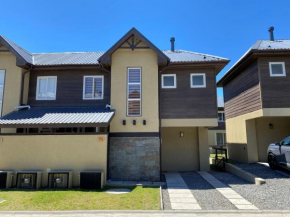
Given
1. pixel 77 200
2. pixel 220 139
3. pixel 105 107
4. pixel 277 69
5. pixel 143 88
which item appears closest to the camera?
pixel 77 200

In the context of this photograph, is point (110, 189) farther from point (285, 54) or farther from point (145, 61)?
point (285, 54)

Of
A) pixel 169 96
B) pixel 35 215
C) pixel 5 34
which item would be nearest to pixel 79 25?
Answer: pixel 5 34

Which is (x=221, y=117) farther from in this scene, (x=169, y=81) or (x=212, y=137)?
(x=169, y=81)

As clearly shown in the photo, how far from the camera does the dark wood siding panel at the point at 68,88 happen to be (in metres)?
12.7

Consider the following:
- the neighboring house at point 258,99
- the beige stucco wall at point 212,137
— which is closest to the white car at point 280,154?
the neighboring house at point 258,99

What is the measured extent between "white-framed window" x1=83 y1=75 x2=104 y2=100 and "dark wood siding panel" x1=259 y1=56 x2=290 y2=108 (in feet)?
32.8

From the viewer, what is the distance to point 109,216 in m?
5.95

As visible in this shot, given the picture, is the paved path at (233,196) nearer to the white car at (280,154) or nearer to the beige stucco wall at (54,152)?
the white car at (280,154)

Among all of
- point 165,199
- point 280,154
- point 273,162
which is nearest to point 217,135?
point 273,162

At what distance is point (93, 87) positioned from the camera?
1281 cm

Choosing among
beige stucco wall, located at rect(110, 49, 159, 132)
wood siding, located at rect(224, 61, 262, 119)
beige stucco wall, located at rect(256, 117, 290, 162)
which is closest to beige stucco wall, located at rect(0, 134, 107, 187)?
beige stucco wall, located at rect(110, 49, 159, 132)

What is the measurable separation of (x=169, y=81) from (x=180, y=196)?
23.4 ft

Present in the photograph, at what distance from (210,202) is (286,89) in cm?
949

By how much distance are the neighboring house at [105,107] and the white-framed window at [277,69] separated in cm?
337
